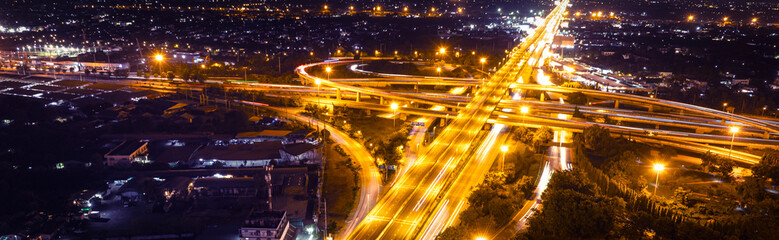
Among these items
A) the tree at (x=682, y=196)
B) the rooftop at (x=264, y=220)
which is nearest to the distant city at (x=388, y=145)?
the rooftop at (x=264, y=220)

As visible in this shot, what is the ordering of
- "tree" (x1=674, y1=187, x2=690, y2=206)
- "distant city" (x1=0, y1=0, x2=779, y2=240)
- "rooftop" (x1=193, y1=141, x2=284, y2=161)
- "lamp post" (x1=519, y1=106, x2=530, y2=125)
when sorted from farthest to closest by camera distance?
1. "lamp post" (x1=519, y1=106, x2=530, y2=125)
2. "rooftop" (x1=193, y1=141, x2=284, y2=161)
3. "tree" (x1=674, y1=187, x2=690, y2=206)
4. "distant city" (x1=0, y1=0, x2=779, y2=240)

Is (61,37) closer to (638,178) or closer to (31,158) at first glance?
(31,158)

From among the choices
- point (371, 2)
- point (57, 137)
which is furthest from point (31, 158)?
point (371, 2)

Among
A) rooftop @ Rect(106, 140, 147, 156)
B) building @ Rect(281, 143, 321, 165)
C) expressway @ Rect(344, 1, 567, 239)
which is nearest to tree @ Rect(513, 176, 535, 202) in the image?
expressway @ Rect(344, 1, 567, 239)

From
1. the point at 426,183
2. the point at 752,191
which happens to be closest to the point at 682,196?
the point at 752,191

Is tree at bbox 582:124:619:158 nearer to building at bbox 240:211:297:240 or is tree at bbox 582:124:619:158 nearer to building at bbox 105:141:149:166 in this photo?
building at bbox 240:211:297:240
